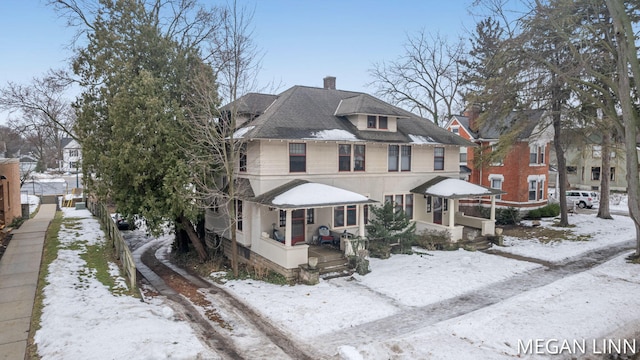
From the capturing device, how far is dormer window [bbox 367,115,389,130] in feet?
67.3

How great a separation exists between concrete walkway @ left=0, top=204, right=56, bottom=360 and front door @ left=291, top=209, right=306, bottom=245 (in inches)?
398

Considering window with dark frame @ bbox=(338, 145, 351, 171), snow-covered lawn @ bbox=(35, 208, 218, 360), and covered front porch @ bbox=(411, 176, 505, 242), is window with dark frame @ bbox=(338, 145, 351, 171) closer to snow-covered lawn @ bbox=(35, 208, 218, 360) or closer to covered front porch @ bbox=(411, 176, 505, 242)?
covered front porch @ bbox=(411, 176, 505, 242)

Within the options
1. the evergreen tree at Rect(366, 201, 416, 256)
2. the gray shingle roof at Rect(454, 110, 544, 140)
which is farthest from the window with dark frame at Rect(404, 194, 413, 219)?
the gray shingle roof at Rect(454, 110, 544, 140)

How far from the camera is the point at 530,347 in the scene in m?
9.41

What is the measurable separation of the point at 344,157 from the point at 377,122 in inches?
118

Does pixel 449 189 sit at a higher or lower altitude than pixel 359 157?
lower

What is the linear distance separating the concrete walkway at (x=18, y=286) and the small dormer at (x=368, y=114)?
15.1m

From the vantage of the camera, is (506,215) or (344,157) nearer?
(344,157)

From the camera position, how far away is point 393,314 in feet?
39.3

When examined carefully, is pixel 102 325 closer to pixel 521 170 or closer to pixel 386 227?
pixel 386 227

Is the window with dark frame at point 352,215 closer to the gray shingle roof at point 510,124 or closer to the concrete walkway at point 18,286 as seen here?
the gray shingle roof at point 510,124

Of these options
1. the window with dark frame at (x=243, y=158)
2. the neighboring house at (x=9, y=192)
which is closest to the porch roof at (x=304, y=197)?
the window with dark frame at (x=243, y=158)

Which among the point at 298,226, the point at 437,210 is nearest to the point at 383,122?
the point at 437,210

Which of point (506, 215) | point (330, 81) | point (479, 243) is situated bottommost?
point (479, 243)
